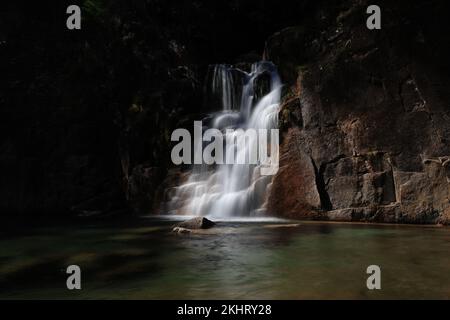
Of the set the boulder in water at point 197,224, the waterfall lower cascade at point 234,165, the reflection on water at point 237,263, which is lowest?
the reflection on water at point 237,263

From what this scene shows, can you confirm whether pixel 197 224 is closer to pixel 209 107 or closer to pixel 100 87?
pixel 209 107

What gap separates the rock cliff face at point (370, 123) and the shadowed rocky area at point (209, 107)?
4 cm

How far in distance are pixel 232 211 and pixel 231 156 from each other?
2.57 meters

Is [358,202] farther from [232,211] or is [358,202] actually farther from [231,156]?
[231,156]

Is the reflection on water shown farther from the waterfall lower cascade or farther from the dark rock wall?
the dark rock wall

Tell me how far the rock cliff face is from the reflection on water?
1.43 m

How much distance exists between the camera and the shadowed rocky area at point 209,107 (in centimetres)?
1298

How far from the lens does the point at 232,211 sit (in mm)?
15180

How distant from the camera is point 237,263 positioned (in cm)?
745

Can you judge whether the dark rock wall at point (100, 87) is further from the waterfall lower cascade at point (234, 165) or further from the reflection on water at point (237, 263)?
the reflection on water at point (237, 263)

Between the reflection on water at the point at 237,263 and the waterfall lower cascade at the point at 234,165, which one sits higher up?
the waterfall lower cascade at the point at 234,165

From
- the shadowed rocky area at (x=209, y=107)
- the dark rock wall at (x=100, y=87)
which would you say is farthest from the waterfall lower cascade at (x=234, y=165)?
the dark rock wall at (x=100, y=87)

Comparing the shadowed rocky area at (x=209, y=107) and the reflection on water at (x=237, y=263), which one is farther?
the shadowed rocky area at (x=209, y=107)
